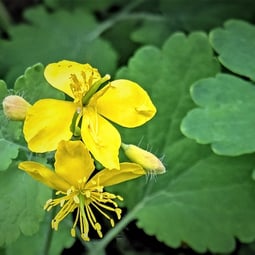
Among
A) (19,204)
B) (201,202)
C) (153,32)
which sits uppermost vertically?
(19,204)

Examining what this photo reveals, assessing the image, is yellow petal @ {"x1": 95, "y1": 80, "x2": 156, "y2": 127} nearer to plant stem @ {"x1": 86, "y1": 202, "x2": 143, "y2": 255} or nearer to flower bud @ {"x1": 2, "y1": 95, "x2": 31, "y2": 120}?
flower bud @ {"x1": 2, "y1": 95, "x2": 31, "y2": 120}

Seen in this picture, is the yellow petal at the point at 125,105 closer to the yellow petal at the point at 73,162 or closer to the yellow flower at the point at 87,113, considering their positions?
the yellow flower at the point at 87,113

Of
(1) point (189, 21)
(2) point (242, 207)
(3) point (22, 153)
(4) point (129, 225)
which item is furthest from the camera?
(1) point (189, 21)

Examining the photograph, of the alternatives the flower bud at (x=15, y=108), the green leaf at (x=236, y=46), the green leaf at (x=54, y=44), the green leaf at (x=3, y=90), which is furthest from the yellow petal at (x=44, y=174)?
the green leaf at (x=54, y=44)

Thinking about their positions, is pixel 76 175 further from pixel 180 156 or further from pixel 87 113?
pixel 180 156

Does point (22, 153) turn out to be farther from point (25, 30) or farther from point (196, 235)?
point (25, 30)

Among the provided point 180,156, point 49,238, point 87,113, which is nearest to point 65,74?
point 87,113

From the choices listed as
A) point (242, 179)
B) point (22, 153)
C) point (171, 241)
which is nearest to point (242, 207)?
point (242, 179)
